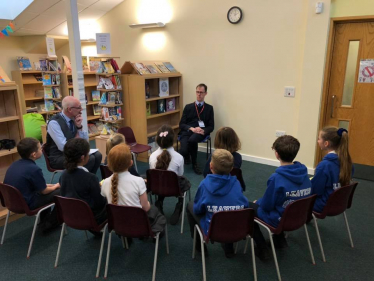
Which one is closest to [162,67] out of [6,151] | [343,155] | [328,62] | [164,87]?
[164,87]

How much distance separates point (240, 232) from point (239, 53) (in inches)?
141

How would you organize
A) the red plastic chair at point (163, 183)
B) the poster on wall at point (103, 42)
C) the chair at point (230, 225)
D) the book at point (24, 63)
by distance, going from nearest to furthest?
1. the chair at point (230, 225)
2. the red plastic chair at point (163, 183)
3. the poster on wall at point (103, 42)
4. the book at point (24, 63)

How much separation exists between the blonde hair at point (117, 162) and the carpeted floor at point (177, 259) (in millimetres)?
679

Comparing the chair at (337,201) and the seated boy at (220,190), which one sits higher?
the seated boy at (220,190)

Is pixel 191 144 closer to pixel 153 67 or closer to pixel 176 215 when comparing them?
pixel 153 67

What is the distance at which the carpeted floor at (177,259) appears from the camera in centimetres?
227

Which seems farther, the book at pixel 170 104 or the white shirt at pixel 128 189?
the book at pixel 170 104

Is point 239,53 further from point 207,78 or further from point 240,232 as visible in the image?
point 240,232

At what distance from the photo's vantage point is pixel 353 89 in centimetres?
413

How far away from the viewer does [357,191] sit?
379 cm

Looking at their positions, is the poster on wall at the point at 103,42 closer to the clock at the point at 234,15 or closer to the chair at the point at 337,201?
the clock at the point at 234,15

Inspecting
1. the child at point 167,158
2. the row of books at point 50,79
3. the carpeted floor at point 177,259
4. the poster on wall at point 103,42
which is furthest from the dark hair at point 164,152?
the row of books at point 50,79

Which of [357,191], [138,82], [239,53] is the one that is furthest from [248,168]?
[138,82]

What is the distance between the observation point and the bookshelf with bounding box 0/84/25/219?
3.02 m
